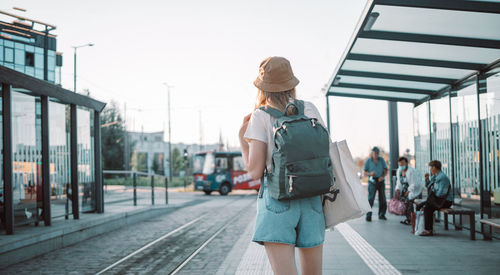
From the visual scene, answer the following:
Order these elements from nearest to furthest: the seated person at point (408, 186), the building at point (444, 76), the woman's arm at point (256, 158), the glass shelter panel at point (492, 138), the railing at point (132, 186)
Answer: the woman's arm at point (256, 158)
the building at point (444, 76)
the glass shelter panel at point (492, 138)
the seated person at point (408, 186)
the railing at point (132, 186)

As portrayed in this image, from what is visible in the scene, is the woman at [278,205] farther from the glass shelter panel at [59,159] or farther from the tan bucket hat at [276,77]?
the glass shelter panel at [59,159]

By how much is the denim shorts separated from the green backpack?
64mm

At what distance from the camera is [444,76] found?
8.65 metres

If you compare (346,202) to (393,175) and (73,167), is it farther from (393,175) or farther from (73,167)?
(393,175)

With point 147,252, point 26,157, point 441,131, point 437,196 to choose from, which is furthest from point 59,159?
point 441,131

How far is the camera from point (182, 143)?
117250mm

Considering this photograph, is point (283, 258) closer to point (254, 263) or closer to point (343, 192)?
point (343, 192)

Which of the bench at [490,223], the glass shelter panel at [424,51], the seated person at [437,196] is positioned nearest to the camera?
the bench at [490,223]

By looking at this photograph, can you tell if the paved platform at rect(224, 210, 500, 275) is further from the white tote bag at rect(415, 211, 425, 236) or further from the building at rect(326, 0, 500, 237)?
the building at rect(326, 0, 500, 237)

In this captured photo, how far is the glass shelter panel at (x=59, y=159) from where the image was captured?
31.2 feet

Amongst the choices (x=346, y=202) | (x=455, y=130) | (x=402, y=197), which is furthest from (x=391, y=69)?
(x=346, y=202)

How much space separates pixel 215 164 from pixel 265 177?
2697 centimetres

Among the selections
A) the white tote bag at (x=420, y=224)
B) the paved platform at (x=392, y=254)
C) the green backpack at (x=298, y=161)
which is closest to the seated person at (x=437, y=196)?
the white tote bag at (x=420, y=224)

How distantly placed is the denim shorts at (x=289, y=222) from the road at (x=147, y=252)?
3.99 meters
